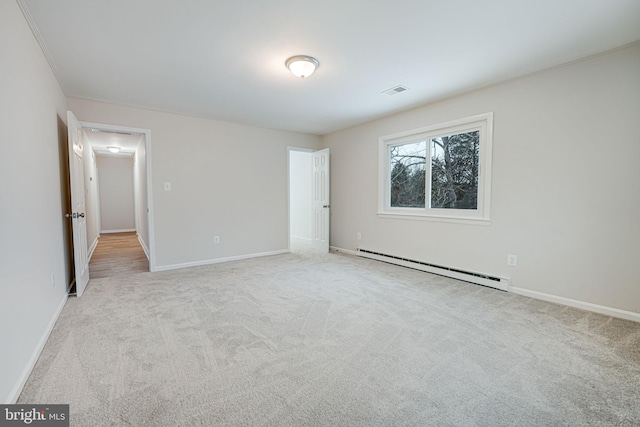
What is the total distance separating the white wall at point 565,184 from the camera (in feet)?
8.10

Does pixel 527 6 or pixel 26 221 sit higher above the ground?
pixel 527 6

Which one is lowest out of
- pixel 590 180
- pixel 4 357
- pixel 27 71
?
pixel 4 357

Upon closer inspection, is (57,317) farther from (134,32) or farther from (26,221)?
(134,32)

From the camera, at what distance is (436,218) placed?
12.9 ft

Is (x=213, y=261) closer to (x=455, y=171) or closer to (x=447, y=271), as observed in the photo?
(x=447, y=271)

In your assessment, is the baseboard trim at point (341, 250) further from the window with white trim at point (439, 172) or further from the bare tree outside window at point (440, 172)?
the bare tree outside window at point (440, 172)

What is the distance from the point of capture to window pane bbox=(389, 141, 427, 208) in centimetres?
426

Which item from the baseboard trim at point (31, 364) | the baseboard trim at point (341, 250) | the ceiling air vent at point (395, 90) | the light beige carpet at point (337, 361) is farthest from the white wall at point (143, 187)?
the ceiling air vent at point (395, 90)

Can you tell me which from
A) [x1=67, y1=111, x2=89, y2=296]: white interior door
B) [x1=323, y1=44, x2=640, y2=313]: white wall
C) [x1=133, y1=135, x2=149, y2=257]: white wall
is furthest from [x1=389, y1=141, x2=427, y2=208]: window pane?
[x1=67, y1=111, x2=89, y2=296]: white interior door

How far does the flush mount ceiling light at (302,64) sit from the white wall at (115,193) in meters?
8.40

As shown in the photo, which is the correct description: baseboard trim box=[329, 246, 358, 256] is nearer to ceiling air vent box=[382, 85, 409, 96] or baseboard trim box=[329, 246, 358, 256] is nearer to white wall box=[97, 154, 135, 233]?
ceiling air vent box=[382, 85, 409, 96]

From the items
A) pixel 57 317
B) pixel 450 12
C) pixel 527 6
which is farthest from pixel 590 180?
pixel 57 317

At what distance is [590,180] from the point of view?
2639 mm

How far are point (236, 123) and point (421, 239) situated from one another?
361cm
